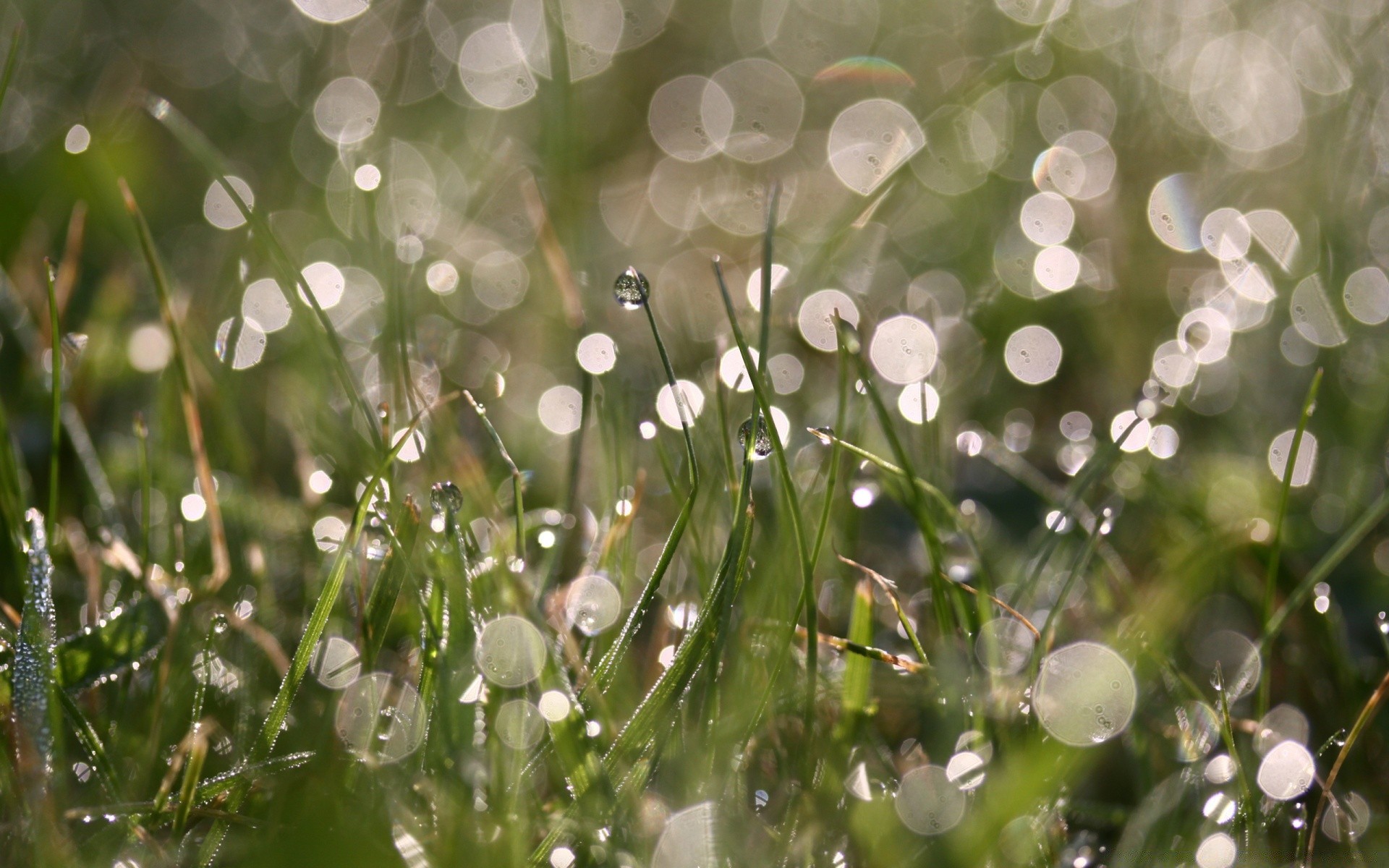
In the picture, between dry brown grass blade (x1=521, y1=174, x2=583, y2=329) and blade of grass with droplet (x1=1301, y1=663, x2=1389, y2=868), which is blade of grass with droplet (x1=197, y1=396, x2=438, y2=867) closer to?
dry brown grass blade (x1=521, y1=174, x2=583, y2=329)

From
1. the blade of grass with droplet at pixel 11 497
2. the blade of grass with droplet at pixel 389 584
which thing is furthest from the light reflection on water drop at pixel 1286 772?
the blade of grass with droplet at pixel 11 497

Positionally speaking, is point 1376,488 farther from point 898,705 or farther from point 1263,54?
point 1263,54

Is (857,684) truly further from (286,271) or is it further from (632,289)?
(286,271)

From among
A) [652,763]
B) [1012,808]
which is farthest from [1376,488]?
[652,763]

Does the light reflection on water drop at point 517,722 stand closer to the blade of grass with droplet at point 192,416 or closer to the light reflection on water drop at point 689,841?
the light reflection on water drop at point 689,841

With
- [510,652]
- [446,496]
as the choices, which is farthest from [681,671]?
[446,496]

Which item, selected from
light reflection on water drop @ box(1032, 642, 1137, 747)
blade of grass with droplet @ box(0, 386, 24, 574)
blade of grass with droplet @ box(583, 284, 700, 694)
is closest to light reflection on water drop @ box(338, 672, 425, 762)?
blade of grass with droplet @ box(583, 284, 700, 694)
